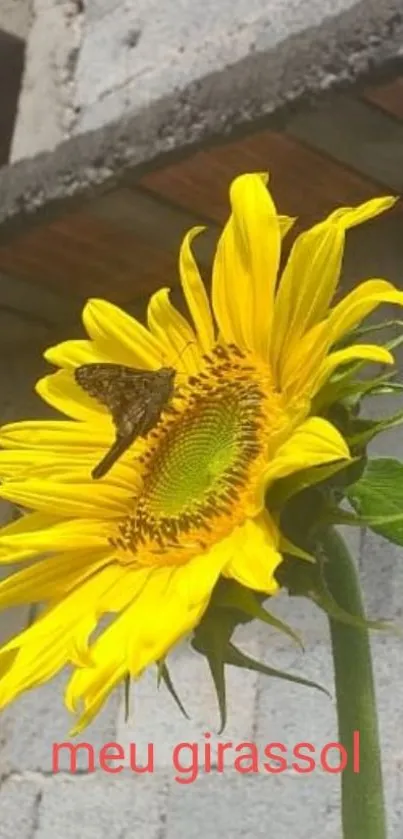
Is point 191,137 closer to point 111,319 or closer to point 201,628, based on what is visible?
point 111,319

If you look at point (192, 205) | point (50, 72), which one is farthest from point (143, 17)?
point (192, 205)

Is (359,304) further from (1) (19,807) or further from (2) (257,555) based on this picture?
(1) (19,807)

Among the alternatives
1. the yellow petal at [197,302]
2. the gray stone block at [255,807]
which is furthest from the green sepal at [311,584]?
the gray stone block at [255,807]

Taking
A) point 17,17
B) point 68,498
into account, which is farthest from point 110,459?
point 17,17

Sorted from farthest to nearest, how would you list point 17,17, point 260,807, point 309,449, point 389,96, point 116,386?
1. point 17,17
2. point 260,807
3. point 389,96
4. point 116,386
5. point 309,449

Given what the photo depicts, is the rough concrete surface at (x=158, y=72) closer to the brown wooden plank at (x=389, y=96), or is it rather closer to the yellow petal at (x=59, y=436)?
the brown wooden plank at (x=389, y=96)

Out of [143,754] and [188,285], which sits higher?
[188,285]
